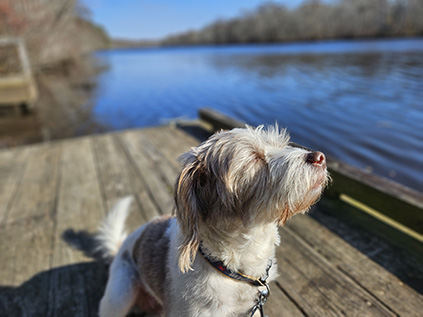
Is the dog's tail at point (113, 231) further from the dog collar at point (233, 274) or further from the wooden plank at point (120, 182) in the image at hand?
the dog collar at point (233, 274)

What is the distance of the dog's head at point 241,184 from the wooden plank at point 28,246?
1.99 meters

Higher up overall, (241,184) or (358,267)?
(241,184)

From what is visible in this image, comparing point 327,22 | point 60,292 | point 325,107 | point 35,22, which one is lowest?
point 325,107

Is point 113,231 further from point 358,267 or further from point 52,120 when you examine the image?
point 52,120

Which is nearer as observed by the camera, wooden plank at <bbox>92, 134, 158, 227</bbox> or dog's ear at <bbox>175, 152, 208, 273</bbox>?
dog's ear at <bbox>175, 152, 208, 273</bbox>

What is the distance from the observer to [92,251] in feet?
10.7

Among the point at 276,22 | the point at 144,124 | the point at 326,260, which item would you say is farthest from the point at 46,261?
the point at 276,22

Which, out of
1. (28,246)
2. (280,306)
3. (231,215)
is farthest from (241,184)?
(28,246)

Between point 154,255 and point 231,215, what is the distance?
0.81m

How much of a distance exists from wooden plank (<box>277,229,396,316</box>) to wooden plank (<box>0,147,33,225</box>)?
3801 mm

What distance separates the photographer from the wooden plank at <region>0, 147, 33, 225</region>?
4320 mm

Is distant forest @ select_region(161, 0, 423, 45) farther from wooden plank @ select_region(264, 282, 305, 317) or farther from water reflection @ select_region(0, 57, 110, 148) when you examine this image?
wooden plank @ select_region(264, 282, 305, 317)

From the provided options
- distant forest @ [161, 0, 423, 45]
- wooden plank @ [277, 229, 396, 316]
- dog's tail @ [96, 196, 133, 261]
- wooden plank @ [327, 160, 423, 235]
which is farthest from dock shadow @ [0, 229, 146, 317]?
distant forest @ [161, 0, 423, 45]

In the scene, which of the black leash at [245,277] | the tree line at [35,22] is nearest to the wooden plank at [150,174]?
the black leash at [245,277]
